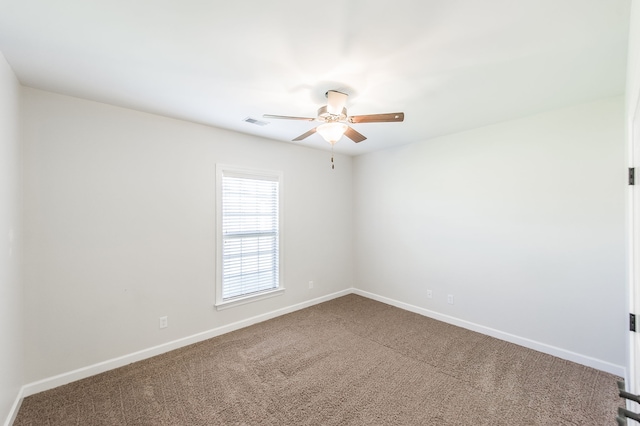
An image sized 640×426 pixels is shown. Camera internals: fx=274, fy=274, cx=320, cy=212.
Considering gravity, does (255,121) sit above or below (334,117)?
above

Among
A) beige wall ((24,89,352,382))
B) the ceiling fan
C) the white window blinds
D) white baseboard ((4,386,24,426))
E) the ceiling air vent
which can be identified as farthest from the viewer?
the white window blinds

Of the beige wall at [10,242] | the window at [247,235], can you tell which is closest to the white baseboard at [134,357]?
the beige wall at [10,242]

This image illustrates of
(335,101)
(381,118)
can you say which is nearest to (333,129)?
(335,101)

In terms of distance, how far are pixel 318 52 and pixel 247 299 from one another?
9.91 feet

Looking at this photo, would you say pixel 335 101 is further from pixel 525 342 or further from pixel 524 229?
pixel 525 342

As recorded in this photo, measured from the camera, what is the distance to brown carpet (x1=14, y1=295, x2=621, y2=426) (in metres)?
2.04

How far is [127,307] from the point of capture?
276 centimetres

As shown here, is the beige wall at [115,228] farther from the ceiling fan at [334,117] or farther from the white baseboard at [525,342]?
the white baseboard at [525,342]

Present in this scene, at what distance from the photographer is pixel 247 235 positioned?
12.1 feet

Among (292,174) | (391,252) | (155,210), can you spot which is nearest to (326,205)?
(292,174)

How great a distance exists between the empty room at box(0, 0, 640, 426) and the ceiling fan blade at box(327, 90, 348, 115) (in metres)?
0.01

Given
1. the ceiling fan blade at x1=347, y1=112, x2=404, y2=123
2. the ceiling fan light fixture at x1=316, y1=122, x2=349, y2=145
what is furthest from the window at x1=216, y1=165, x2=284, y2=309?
the ceiling fan blade at x1=347, y1=112, x2=404, y2=123

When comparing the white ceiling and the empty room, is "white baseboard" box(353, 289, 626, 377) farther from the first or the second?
the white ceiling

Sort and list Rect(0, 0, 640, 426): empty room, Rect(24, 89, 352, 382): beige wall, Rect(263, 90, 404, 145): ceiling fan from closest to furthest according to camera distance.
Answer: Rect(0, 0, 640, 426): empty room
Rect(263, 90, 404, 145): ceiling fan
Rect(24, 89, 352, 382): beige wall
